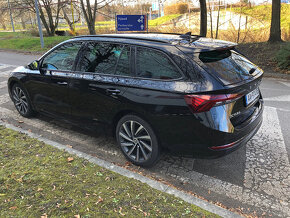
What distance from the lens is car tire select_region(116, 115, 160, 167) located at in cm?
313

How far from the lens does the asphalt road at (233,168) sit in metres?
2.79

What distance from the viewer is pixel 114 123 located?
11.6ft

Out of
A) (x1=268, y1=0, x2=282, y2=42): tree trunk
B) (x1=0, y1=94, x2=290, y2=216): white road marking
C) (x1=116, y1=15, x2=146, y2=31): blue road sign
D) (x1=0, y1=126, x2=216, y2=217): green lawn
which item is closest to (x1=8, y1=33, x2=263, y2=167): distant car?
(x1=0, y1=94, x2=290, y2=216): white road marking

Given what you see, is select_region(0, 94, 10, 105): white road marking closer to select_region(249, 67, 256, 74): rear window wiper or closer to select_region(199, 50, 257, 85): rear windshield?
select_region(199, 50, 257, 85): rear windshield

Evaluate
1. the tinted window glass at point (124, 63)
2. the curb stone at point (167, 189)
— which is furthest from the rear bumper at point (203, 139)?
the tinted window glass at point (124, 63)

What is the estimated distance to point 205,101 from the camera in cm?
260

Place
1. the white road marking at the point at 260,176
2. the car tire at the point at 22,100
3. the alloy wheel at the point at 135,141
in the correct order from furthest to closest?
1. the car tire at the point at 22,100
2. the alloy wheel at the point at 135,141
3. the white road marking at the point at 260,176

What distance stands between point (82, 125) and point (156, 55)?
1.74 metres

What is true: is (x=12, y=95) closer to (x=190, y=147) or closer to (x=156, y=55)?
(x=156, y=55)

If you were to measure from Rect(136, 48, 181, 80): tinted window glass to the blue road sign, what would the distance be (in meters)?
12.9

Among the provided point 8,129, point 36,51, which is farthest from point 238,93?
point 36,51

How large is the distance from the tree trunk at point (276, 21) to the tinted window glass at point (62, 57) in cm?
1075

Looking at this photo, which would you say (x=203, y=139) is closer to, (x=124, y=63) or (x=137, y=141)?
(x=137, y=141)

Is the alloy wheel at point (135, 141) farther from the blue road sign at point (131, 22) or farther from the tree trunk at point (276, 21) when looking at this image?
the blue road sign at point (131, 22)
